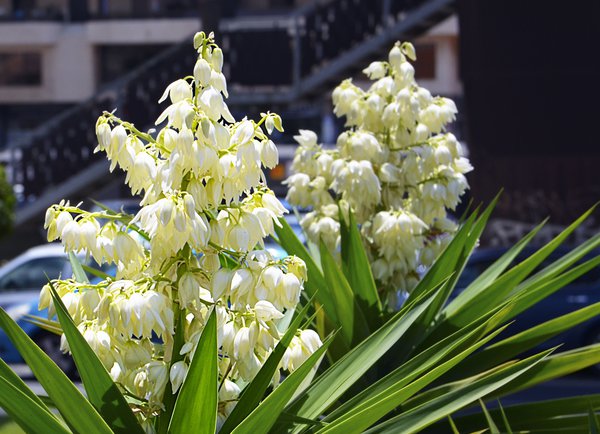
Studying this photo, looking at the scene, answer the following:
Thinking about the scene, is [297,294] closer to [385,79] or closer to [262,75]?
[385,79]

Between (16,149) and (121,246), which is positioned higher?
(121,246)

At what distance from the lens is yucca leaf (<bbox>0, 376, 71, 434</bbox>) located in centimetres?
302

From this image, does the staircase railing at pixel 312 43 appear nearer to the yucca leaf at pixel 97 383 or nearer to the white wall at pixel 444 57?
the yucca leaf at pixel 97 383

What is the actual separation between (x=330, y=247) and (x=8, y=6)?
40.2 meters

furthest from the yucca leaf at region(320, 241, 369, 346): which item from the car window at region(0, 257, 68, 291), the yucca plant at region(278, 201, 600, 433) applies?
the car window at region(0, 257, 68, 291)

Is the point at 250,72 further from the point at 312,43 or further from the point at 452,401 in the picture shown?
the point at 452,401

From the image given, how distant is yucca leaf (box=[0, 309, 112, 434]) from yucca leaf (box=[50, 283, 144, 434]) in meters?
0.07

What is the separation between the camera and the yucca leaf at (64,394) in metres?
3.07

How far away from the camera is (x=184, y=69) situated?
20.9m

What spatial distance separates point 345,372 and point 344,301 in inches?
41.5

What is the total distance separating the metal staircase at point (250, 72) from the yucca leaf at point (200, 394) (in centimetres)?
1759

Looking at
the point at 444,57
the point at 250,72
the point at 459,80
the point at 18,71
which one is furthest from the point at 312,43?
the point at 18,71

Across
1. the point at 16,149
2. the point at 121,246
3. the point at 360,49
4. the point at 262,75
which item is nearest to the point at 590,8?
the point at 360,49

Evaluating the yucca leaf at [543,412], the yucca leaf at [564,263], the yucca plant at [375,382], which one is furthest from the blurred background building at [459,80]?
the yucca leaf at [543,412]
